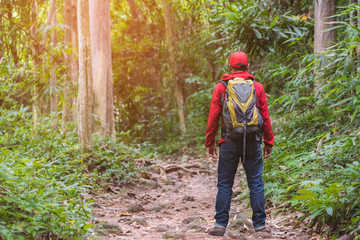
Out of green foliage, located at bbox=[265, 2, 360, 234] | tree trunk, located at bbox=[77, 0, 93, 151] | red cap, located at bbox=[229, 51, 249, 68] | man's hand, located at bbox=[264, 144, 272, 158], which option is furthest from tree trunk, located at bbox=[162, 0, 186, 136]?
red cap, located at bbox=[229, 51, 249, 68]

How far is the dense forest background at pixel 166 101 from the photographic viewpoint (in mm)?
3477

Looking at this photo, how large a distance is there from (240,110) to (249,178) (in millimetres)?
796

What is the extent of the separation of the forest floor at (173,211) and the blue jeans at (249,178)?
0.64 feet

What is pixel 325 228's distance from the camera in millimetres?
3650

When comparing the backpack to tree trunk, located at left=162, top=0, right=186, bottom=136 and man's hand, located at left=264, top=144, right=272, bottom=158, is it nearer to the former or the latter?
man's hand, located at left=264, top=144, right=272, bottom=158

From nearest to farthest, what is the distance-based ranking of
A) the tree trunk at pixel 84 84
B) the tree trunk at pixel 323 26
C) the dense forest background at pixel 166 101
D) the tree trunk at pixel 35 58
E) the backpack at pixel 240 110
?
1. the dense forest background at pixel 166 101
2. the backpack at pixel 240 110
3. the tree trunk at pixel 323 26
4. the tree trunk at pixel 84 84
5. the tree trunk at pixel 35 58

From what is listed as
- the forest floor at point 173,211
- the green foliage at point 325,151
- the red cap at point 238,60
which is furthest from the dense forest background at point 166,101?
the red cap at point 238,60

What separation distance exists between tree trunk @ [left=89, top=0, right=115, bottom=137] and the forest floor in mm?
1567

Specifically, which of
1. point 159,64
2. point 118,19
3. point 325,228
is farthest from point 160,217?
point 118,19

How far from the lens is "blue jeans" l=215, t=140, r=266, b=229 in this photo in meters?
3.98

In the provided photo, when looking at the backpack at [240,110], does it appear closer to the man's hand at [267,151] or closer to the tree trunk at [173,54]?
the man's hand at [267,151]

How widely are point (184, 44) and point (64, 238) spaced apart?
13754mm

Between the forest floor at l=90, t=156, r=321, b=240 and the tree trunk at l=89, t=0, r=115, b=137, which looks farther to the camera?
the tree trunk at l=89, t=0, r=115, b=137

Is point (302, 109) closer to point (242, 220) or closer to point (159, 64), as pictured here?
point (242, 220)
